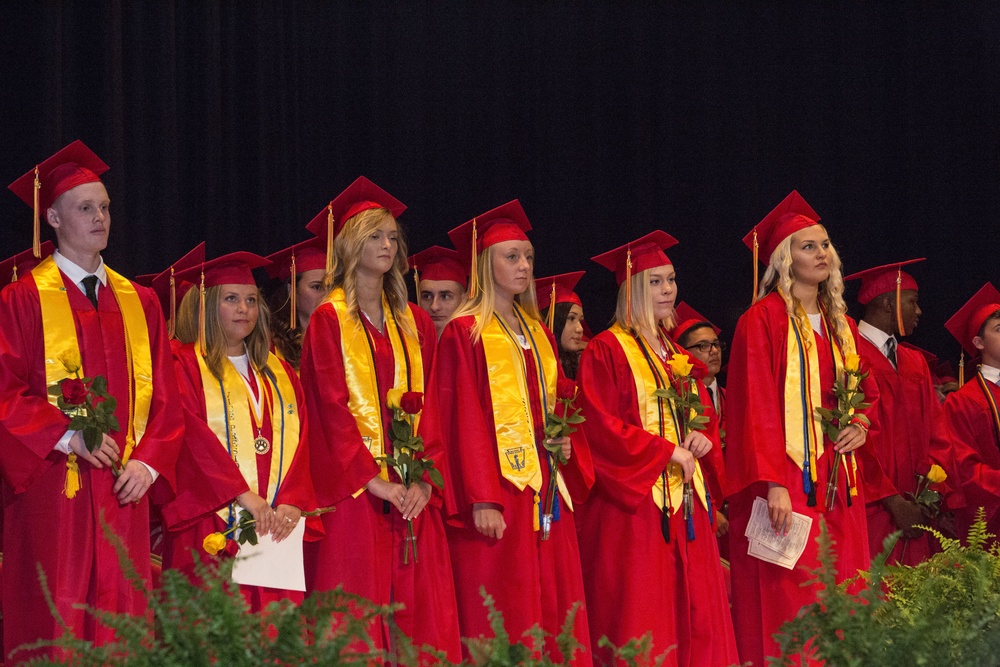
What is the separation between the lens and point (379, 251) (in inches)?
179

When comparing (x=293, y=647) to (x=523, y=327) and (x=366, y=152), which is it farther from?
(x=366, y=152)

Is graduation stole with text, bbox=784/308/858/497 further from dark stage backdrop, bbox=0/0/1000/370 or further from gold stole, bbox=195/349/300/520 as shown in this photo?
gold stole, bbox=195/349/300/520

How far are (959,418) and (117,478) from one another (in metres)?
4.09

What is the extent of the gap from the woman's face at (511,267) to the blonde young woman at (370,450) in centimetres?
41

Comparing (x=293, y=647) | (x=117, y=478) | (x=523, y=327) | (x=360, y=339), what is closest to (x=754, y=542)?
(x=523, y=327)

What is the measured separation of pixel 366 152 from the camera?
6.00m

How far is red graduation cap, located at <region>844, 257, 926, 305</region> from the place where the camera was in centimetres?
623

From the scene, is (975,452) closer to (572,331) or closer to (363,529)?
(572,331)

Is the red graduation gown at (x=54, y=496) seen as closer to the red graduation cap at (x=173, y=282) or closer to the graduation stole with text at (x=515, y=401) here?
the red graduation cap at (x=173, y=282)

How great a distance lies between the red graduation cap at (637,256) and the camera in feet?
16.8

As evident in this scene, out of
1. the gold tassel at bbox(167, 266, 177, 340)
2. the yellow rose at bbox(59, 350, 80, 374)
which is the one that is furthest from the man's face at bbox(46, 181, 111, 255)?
the gold tassel at bbox(167, 266, 177, 340)

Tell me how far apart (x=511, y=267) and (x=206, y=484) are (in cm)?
145

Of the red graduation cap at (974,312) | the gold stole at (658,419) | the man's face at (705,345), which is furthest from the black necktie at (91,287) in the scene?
the red graduation cap at (974,312)

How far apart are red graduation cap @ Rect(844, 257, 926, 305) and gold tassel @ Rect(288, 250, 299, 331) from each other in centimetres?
287
